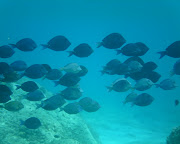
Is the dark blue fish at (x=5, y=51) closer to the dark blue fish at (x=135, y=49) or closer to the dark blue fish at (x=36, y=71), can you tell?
the dark blue fish at (x=36, y=71)

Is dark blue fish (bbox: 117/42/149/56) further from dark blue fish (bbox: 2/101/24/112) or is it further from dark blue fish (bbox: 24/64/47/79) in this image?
dark blue fish (bbox: 2/101/24/112)

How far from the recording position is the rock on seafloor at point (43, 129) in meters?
7.20

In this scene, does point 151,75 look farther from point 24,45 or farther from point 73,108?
point 24,45

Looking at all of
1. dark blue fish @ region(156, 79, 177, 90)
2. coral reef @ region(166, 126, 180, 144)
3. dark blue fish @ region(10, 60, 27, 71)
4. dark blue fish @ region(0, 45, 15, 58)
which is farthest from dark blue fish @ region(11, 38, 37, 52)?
coral reef @ region(166, 126, 180, 144)

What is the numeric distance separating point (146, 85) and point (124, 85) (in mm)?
646

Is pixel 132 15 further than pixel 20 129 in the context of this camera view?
Yes

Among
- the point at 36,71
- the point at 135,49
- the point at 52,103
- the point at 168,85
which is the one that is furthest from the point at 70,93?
the point at 168,85

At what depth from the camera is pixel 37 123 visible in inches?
246

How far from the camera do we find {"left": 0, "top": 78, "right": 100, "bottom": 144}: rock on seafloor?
720 cm

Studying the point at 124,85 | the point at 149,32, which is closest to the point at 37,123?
the point at 124,85

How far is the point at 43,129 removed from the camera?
26.3 feet

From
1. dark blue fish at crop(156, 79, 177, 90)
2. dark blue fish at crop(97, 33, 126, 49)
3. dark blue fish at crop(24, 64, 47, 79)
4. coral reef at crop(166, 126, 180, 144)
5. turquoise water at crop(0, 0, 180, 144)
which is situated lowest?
coral reef at crop(166, 126, 180, 144)

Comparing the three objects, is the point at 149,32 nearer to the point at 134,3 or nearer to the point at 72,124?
the point at 134,3

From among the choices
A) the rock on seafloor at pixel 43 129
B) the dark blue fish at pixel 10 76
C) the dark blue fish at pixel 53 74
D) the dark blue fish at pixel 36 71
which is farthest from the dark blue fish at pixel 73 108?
the rock on seafloor at pixel 43 129
